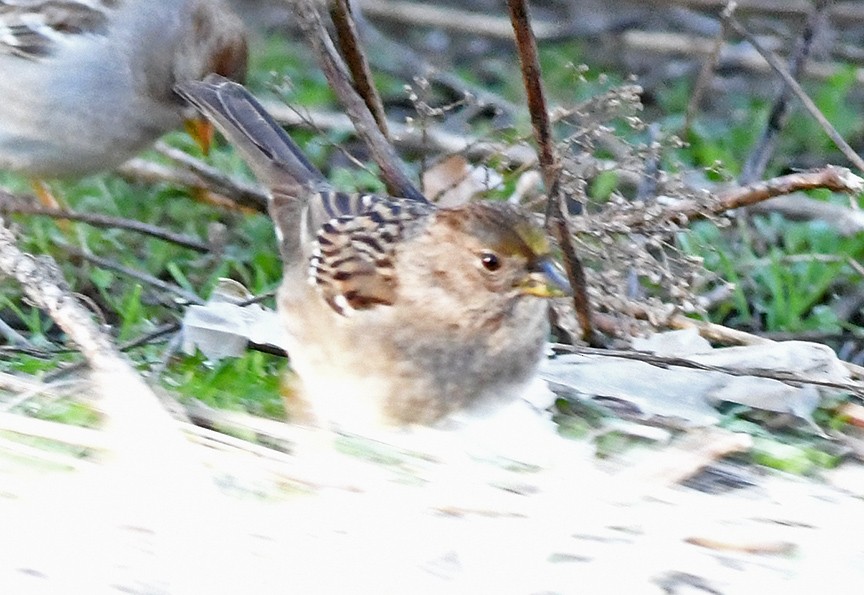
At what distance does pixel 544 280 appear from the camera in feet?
8.72

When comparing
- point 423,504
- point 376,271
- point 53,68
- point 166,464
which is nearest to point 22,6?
point 53,68

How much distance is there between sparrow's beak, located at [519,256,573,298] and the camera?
104 inches

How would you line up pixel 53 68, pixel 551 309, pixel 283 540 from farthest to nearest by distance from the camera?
pixel 53 68
pixel 551 309
pixel 283 540

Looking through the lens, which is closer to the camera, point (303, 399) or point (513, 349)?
point (513, 349)

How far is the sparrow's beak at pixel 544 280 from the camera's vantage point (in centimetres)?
264

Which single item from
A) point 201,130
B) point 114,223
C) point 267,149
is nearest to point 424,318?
point 267,149

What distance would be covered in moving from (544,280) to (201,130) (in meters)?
1.79

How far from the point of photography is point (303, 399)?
2916mm

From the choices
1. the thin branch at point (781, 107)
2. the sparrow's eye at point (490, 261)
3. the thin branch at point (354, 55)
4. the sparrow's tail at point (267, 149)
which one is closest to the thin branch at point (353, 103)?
the thin branch at point (354, 55)

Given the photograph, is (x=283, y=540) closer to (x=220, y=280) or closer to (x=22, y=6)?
(x=220, y=280)

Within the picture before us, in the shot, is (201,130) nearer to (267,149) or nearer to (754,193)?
(267,149)

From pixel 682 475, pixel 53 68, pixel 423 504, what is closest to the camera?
pixel 423 504

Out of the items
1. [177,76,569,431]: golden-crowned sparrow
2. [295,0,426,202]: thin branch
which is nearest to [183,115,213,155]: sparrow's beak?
[295,0,426,202]: thin branch

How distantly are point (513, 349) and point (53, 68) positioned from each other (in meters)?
1.91
